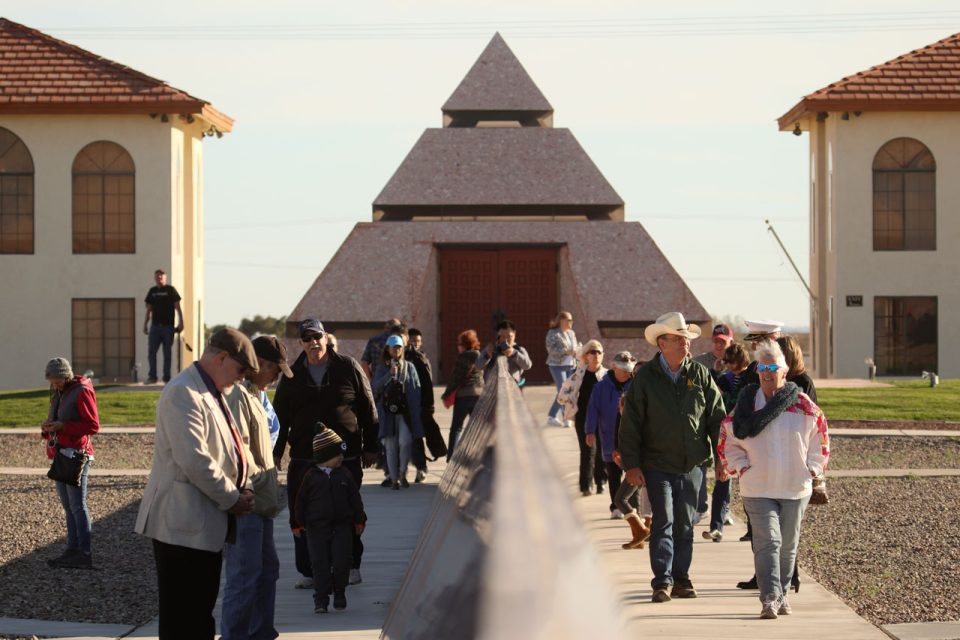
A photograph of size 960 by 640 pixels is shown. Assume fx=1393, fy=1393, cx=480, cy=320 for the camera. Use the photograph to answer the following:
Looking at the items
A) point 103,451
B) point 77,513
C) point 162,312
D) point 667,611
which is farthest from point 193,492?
point 162,312

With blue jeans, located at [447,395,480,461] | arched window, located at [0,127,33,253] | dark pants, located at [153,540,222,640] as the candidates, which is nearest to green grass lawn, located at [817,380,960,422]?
blue jeans, located at [447,395,480,461]

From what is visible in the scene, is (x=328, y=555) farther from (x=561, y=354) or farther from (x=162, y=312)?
(x=162, y=312)

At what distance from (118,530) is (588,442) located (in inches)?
173

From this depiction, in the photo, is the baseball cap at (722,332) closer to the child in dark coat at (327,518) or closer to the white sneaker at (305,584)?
the white sneaker at (305,584)

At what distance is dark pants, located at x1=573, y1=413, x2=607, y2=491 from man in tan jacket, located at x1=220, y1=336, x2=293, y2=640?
18.4ft

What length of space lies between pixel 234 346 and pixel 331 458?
231 centimetres

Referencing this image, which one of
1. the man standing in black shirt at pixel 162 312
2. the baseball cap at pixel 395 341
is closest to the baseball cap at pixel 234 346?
the baseball cap at pixel 395 341

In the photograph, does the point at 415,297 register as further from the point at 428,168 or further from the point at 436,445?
the point at 436,445

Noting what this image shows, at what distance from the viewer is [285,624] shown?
824 centimetres

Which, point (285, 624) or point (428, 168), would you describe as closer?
point (285, 624)

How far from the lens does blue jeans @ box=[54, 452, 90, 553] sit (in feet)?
35.0

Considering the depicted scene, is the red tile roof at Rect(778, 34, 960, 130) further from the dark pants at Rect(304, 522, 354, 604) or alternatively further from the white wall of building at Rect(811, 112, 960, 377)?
the dark pants at Rect(304, 522, 354, 604)

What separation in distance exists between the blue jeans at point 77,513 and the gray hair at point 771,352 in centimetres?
539

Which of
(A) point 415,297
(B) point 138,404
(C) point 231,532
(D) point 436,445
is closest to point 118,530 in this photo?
(D) point 436,445
